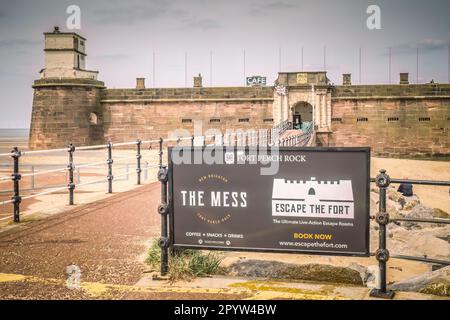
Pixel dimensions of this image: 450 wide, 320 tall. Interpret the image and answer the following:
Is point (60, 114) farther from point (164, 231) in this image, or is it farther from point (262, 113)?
point (164, 231)

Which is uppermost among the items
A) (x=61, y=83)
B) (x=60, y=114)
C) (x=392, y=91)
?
(x=61, y=83)

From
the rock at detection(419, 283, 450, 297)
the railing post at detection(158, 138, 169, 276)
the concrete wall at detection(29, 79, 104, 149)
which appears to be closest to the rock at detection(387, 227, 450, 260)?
the rock at detection(419, 283, 450, 297)

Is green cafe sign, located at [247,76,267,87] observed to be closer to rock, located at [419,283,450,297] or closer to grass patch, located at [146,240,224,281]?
grass patch, located at [146,240,224,281]

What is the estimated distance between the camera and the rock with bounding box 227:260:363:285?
178 inches

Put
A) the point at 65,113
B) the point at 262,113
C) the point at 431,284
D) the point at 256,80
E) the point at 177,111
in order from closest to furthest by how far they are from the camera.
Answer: the point at 431,284 < the point at 65,113 < the point at 262,113 < the point at 177,111 < the point at 256,80

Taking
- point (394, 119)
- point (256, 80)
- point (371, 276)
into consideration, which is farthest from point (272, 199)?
point (256, 80)

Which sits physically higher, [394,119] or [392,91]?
[392,91]

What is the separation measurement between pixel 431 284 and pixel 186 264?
7.03 ft

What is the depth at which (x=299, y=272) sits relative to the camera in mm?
4555

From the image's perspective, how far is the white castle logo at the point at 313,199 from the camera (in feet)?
12.9

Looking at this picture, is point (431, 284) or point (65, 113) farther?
point (65, 113)

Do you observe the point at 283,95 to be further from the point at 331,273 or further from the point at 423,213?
the point at 331,273
